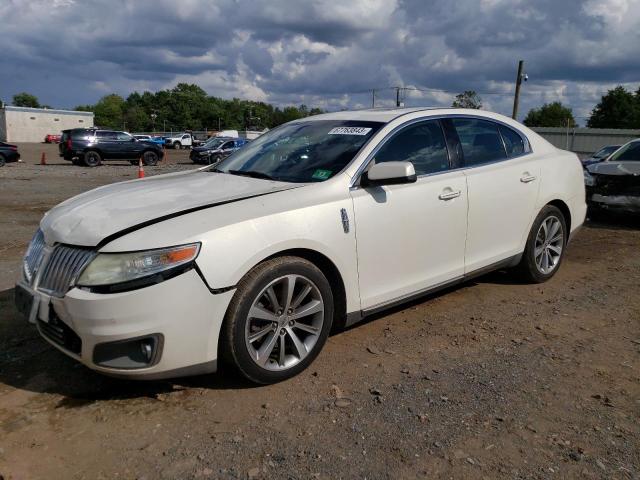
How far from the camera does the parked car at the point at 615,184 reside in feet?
27.8

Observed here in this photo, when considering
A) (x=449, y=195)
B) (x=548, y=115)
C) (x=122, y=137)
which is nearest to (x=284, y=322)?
(x=449, y=195)

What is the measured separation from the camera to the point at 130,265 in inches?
111

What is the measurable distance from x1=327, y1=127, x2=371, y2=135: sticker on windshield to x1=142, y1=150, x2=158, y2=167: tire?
25.0 meters

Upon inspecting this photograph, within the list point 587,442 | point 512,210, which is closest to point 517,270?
point 512,210

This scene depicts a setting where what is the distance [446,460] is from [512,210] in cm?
272

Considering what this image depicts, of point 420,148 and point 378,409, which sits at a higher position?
point 420,148

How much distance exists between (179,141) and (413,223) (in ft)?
199

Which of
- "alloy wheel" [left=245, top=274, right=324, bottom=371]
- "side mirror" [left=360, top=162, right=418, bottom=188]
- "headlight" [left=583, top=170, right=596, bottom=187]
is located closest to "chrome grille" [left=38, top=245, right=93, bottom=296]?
"alloy wheel" [left=245, top=274, right=324, bottom=371]

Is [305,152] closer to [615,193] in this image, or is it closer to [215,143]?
[615,193]

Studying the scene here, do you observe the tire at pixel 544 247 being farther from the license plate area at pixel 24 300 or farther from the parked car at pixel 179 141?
the parked car at pixel 179 141

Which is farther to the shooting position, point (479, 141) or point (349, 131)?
point (479, 141)

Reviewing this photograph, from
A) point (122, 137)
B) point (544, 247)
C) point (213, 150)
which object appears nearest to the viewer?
point (544, 247)

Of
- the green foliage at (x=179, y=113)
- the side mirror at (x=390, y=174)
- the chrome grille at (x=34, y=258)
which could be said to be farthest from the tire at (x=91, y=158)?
the green foliage at (x=179, y=113)

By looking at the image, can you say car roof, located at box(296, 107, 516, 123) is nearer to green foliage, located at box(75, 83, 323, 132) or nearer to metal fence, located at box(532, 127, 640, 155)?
metal fence, located at box(532, 127, 640, 155)
